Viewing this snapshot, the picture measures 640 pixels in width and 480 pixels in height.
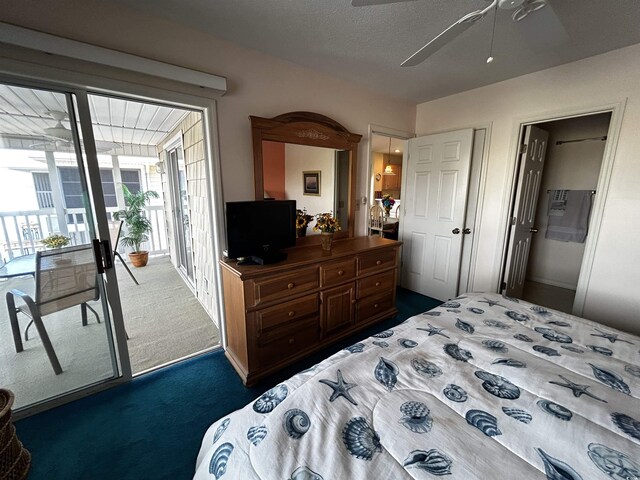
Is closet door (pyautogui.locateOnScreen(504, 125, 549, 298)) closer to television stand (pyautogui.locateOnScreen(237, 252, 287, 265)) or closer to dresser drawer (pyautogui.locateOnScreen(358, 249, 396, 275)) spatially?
dresser drawer (pyautogui.locateOnScreen(358, 249, 396, 275))

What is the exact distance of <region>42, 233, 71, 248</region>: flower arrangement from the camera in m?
1.74

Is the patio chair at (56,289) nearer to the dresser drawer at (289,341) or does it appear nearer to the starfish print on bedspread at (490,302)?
the dresser drawer at (289,341)

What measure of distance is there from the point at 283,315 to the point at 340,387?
1054 mm

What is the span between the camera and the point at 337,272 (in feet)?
7.55

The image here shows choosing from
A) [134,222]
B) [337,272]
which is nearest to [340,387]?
[337,272]

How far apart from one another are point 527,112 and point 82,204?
3.83 m

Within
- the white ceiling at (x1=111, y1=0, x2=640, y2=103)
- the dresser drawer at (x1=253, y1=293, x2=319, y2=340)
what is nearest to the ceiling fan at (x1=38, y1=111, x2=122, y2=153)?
the white ceiling at (x1=111, y1=0, x2=640, y2=103)

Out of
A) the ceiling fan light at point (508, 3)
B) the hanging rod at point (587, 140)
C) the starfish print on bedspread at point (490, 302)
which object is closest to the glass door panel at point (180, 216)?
the starfish print on bedspread at point (490, 302)

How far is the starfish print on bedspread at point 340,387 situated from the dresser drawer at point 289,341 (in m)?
1.02

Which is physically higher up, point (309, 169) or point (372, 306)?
point (309, 169)

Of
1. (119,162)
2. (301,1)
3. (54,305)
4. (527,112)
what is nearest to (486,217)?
(527,112)

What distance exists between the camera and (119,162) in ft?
16.0

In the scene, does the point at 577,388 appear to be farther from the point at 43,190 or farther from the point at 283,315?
the point at 43,190

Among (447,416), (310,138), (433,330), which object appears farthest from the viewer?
(310,138)
